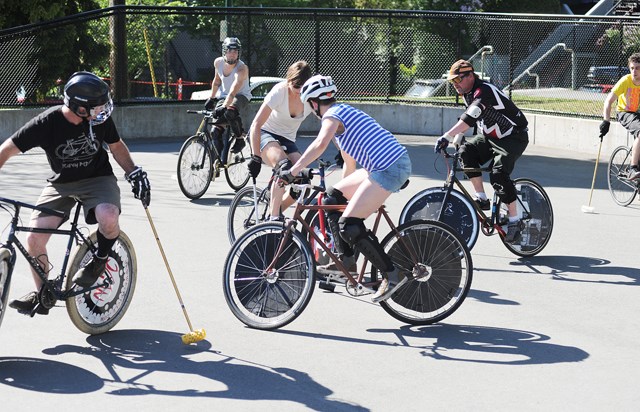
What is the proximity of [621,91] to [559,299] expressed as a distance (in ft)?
18.1

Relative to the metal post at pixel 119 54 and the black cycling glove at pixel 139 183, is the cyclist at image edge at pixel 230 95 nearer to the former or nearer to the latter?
the black cycling glove at pixel 139 183

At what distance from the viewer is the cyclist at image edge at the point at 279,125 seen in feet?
31.4

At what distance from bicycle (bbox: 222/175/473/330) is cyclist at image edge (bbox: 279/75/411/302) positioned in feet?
0.41

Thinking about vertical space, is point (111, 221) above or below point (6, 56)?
below

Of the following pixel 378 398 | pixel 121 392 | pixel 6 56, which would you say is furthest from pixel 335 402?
pixel 6 56

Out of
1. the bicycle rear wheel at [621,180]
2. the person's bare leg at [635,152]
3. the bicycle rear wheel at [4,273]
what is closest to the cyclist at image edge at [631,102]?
the person's bare leg at [635,152]

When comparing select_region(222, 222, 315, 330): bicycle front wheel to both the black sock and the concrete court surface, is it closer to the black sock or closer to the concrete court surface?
the concrete court surface

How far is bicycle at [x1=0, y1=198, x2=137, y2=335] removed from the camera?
22.1 ft

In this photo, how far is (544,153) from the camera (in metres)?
19.3

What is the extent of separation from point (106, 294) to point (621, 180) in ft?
27.7

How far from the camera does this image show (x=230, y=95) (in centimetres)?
1364

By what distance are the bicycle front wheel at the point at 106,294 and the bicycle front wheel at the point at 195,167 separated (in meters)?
5.87

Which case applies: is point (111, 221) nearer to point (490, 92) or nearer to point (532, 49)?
point (490, 92)

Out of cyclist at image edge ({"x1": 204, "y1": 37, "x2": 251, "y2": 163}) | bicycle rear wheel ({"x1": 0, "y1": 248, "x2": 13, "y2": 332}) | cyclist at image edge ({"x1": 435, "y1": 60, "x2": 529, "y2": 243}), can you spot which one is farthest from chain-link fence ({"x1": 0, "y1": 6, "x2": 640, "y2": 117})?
bicycle rear wheel ({"x1": 0, "y1": 248, "x2": 13, "y2": 332})
